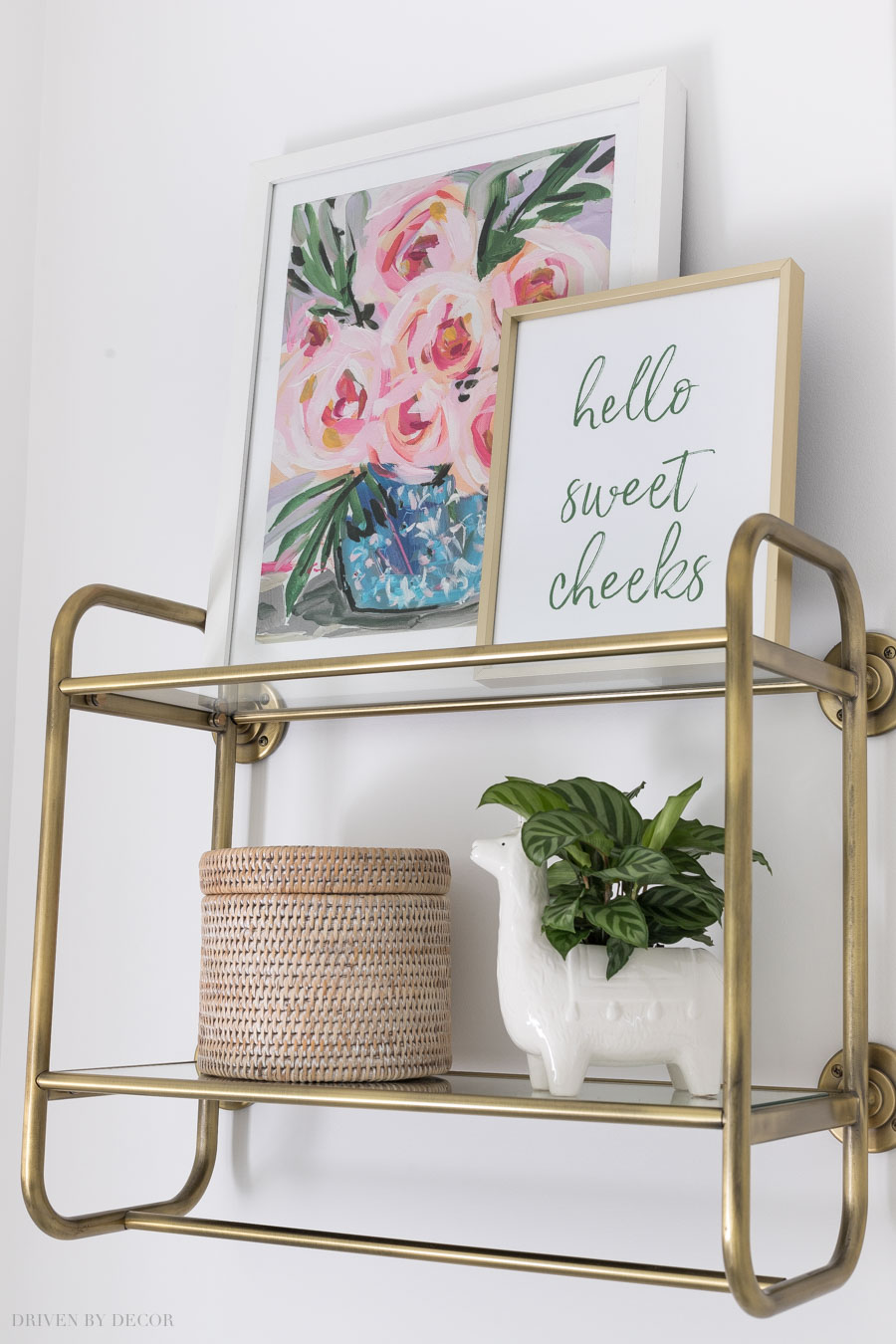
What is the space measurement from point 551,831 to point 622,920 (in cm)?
6

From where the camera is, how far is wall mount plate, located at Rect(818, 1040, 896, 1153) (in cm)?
76

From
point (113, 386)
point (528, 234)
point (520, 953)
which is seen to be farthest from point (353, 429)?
point (520, 953)

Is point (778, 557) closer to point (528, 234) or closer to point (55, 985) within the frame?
point (528, 234)

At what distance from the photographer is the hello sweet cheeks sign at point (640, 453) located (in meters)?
0.80

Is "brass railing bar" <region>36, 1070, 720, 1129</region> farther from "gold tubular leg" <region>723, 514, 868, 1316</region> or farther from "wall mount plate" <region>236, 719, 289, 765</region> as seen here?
"wall mount plate" <region>236, 719, 289, 765</region>

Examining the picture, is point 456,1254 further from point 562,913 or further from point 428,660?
point 428,660

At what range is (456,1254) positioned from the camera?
0.79 meters

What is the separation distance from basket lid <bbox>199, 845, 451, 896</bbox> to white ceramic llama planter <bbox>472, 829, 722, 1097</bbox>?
0.10 metres

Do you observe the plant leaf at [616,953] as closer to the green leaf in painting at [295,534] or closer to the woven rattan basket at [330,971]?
the woven rattan basket at [330,971]

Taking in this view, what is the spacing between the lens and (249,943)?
0.83m

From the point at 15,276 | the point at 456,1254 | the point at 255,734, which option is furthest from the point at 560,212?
the point at 456,1254

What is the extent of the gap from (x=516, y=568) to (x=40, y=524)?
511 millimetres

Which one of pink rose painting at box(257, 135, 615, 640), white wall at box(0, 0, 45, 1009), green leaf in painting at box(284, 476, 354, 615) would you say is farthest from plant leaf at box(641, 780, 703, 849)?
white wall at box(0, 0, 45, 1009)

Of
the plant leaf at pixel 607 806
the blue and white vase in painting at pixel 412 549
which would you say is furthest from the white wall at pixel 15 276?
the plant leaf at pixel 607 806
